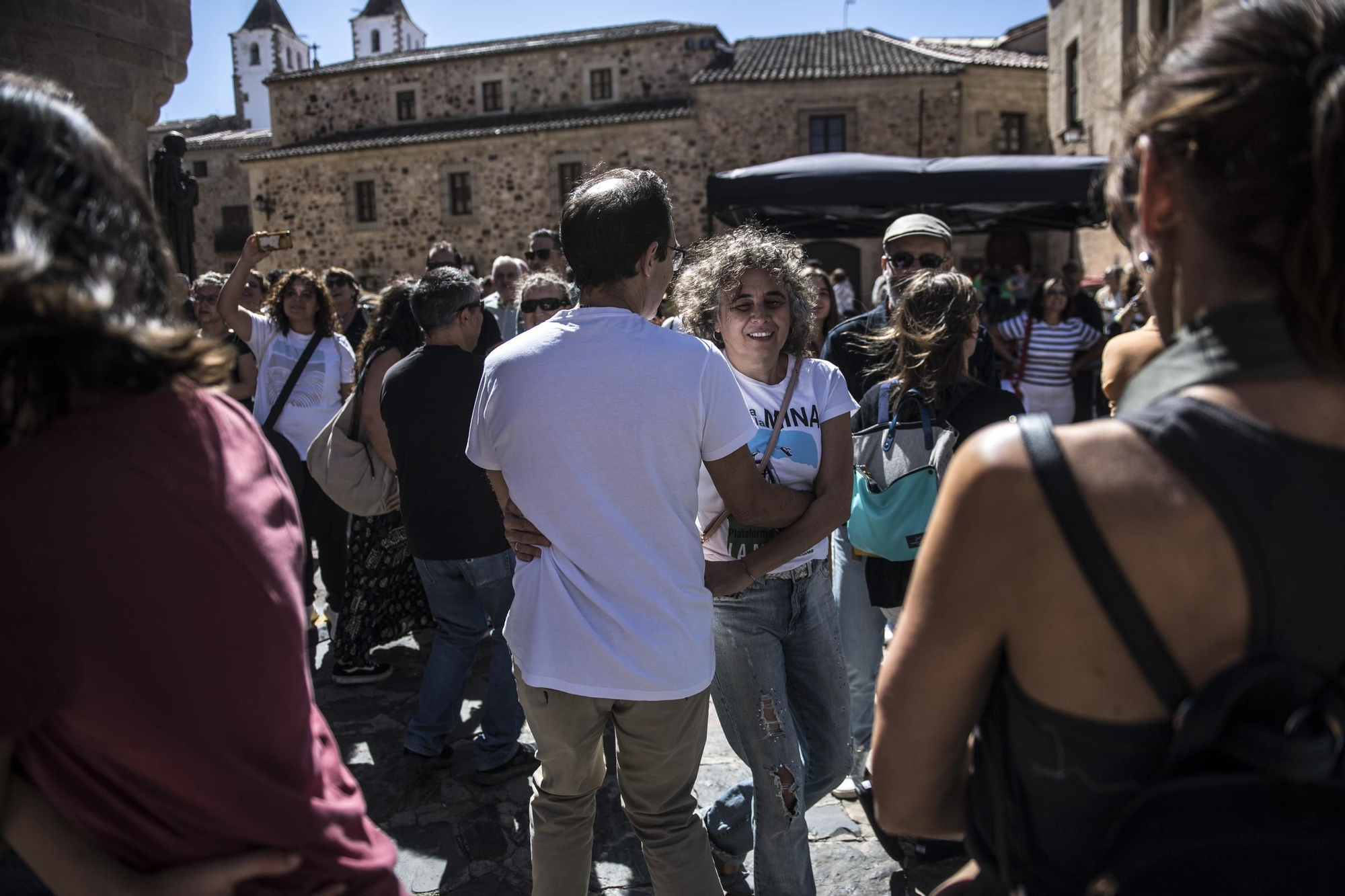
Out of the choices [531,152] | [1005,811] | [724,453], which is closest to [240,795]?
[1005,811]

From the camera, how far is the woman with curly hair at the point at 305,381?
4543 millimetres

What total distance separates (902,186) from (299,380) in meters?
4.86

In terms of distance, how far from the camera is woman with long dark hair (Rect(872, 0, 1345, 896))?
0.80 m

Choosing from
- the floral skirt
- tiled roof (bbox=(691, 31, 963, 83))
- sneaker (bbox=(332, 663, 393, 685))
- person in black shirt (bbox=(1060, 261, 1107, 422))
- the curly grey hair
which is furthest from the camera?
tiled roof (bbox=(691, 31, 963, 83))

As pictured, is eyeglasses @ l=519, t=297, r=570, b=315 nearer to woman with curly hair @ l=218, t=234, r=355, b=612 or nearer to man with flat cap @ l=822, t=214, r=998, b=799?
woman with curly hair @ l=218, t=234, r=355, b=612

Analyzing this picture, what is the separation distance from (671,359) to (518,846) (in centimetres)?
194

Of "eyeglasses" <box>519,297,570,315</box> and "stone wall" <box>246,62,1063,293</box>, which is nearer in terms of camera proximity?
"eyeglasses" <box>519,297,570,315</box>

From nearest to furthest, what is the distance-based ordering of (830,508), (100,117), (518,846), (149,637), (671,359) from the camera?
(149,637)
(671,359)
(830,508)
(518,846)
(100,117)

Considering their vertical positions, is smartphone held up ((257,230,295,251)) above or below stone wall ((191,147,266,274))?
below

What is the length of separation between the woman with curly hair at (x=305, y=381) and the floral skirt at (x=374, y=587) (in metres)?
0.31

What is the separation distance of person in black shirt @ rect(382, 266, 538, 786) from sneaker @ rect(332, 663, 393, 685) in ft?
2.93

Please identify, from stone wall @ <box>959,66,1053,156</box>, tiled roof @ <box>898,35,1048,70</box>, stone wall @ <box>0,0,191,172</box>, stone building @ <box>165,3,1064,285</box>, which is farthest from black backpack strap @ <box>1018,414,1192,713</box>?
tiled roof @ <box>898,35,1048,70</box>

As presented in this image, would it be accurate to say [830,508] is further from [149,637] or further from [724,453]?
[149,637]

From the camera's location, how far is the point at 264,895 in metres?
1.00
